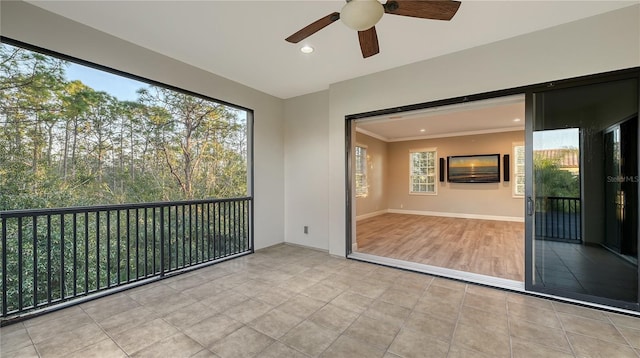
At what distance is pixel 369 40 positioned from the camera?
2.20 meters

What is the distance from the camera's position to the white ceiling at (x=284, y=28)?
2.32m

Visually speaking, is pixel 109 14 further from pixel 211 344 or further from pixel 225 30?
pixel 211 344

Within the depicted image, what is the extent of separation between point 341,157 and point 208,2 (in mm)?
2567

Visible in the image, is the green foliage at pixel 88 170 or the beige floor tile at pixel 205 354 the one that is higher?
the green foliage at pixel 88 170

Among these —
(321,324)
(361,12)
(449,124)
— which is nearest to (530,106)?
(361,12)

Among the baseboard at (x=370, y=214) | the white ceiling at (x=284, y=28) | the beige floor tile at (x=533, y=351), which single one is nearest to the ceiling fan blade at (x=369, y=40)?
the white ceiling at (x=284, y=28)

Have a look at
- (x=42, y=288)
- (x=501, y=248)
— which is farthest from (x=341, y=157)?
(x=42, y=288)

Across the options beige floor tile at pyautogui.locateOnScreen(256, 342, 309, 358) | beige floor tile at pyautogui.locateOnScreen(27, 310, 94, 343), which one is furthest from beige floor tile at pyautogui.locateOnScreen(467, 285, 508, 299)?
beige floor tile at pyautogui.locateOnScreen(27, 310, 94, 343)

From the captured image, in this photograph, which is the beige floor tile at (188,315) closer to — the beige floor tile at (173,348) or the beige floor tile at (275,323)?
the beige floor tile at (173,348)

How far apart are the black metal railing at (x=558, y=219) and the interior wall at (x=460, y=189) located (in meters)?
5.32

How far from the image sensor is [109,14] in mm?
2432

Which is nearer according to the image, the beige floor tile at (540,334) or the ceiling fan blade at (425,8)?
the ceiling fan blade at (425,8)

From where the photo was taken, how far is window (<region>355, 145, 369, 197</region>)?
7.57 meters

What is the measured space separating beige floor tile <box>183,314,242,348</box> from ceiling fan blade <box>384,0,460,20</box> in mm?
2750
